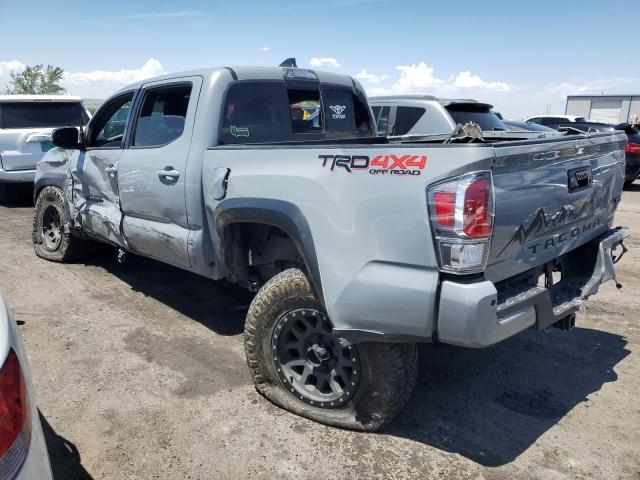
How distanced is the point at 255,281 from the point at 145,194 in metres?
1.18

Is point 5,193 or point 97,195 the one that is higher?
point 97,195

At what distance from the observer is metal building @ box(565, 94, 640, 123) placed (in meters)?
41.2

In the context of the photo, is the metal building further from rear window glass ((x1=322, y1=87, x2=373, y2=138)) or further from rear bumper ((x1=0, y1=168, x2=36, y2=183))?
rear window glass ((x1=322, y1=87, x2=373, y2=138))

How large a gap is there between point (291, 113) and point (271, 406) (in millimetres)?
2181

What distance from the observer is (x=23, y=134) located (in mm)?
8492

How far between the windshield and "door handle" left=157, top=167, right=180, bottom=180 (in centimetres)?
466

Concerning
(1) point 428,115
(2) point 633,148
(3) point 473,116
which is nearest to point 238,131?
(1) point 428,115

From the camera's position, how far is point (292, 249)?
3262mm

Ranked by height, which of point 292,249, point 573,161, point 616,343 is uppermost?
point 573,161

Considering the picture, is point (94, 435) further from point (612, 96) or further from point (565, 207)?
point (612, 96)

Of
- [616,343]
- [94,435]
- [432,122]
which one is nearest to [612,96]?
[432,122]

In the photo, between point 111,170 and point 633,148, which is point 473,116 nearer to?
point 111,170

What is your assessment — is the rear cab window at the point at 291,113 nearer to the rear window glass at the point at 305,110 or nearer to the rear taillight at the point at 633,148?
the rear window glass at the point at 305,110

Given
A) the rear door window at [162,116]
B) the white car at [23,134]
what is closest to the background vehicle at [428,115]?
the rear door window at [162,116]
